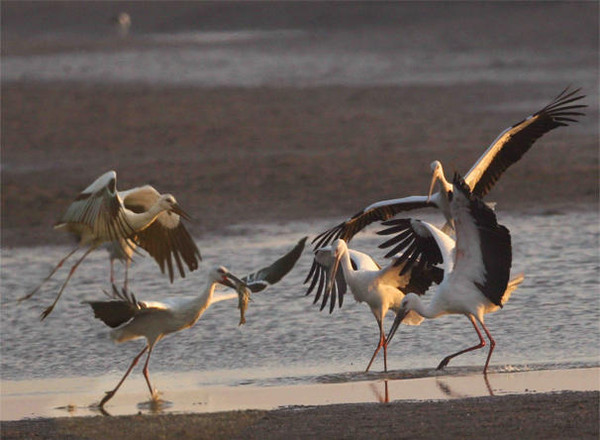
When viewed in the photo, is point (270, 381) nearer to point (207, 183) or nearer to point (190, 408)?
point (190, 408)

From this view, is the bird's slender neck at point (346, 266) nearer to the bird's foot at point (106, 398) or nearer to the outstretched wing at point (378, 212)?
the outstretched wing at point (378, 212)

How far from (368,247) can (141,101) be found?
466 inches

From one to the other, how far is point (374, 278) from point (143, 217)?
173cm

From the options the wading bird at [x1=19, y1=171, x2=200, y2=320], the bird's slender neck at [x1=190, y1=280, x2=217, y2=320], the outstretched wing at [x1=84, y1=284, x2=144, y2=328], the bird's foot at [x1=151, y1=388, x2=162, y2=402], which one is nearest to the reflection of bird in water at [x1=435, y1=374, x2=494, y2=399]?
the bird's slender neck at [x1=190, y1=280, x2=217, y2=320]

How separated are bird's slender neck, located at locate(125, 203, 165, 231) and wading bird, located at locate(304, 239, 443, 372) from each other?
1.21m

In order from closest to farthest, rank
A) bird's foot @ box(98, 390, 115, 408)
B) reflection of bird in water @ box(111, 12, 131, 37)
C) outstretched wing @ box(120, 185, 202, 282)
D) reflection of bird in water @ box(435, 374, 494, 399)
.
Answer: reflection of bird in water @ box(435, 374, 494, 399)
bird's foot @ box(98, 390, 115, 408)
outstretched wing @ box(120, 185, 202, 282)
reflection of bird in water @ box(111, 12, 131, 37)

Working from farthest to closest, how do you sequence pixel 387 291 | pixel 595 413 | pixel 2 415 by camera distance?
pixel 387 291 → pixel 2 415 → pixel 595 413

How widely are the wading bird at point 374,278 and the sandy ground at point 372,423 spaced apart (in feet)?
5.18

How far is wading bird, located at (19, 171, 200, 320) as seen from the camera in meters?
9.77

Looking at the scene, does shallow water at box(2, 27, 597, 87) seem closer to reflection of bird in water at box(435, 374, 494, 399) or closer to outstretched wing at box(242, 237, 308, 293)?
outstretched wing at box(242, 237, 308, 293)

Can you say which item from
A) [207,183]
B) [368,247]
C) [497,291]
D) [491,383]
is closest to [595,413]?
[491,383]

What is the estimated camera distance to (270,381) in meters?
8.84

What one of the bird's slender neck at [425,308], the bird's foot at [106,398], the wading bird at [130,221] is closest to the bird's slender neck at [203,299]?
the bird's foot at [106,398]

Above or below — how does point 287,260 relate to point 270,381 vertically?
above
